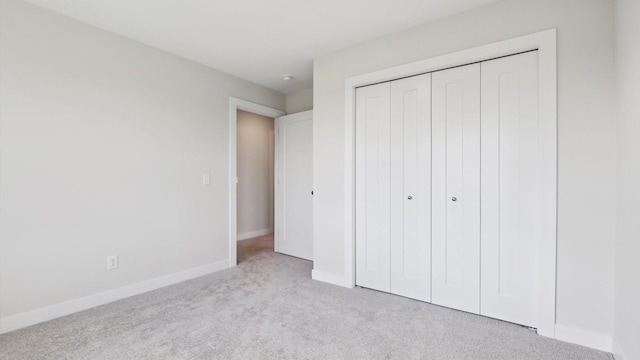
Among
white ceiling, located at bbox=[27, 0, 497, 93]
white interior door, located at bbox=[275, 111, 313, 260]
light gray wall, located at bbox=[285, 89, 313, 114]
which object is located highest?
white ceiling, located at bbox=[27, 0, 497, 93]

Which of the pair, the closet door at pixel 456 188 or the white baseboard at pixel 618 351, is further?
the closet door at pixel 456 188

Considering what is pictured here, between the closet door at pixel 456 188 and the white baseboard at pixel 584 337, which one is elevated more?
the closet door at pixel 456 188

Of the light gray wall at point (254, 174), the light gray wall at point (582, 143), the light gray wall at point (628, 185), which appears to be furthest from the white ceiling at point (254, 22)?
the light gray wall at point (254, 174)

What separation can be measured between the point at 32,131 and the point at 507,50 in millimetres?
3605

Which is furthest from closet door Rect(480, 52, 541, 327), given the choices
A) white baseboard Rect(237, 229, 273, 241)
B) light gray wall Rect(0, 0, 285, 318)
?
white baseboard Rect(237, 229, 273, 241)

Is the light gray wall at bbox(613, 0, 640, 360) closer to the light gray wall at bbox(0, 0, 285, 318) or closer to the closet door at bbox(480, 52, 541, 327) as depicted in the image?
the closet door at bbox(480, 52, 541, 327)

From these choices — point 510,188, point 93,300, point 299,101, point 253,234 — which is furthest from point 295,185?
point 510,188

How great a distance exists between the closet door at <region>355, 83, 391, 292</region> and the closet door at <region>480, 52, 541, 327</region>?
809mm

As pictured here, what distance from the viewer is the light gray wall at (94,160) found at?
207 centimetres

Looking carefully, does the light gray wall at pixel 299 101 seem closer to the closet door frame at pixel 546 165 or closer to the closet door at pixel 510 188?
the closet door at pixel 510 188

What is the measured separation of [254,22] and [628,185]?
9.10ft

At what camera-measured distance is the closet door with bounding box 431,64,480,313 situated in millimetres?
2258

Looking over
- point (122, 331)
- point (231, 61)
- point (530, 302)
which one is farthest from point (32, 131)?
point (530, 302)

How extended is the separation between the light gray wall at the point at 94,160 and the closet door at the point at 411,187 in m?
2.14
